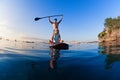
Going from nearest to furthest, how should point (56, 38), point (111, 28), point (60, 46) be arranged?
point (60, 46)
point (56, 38)
point (111, 28)

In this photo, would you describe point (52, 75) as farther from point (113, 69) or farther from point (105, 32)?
point (105, 32)

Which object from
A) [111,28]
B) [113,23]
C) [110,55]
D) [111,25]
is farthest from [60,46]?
[111,25]

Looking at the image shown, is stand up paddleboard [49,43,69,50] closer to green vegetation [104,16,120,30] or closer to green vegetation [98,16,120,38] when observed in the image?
green vegetation [98,16,120,38]

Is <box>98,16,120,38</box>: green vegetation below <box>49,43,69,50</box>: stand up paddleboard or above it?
above

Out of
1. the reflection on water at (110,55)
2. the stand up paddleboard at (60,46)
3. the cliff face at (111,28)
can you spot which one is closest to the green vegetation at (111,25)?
the cliff face at (111,28)

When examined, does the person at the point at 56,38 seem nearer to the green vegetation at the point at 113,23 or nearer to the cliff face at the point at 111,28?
the cliff face at the point at 111,28

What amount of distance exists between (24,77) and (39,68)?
5.28 feet

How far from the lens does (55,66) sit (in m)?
10.4

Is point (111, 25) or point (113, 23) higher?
point (113, 23)

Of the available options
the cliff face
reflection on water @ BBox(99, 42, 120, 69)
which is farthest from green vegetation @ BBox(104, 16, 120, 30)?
reflection on water @ BBox(99, 42, 120, 69)

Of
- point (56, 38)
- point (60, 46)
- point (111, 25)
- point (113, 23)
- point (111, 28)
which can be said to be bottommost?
point (60, 46)

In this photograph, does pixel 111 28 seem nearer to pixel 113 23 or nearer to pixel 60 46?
pixel 113 23

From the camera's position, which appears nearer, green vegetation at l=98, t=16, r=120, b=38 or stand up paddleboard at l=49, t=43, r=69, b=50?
stand up paddleboard at l=49, t=43, r=69, b=50

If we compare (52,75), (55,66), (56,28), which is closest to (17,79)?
(52,75)
